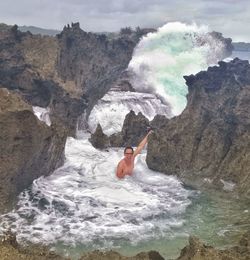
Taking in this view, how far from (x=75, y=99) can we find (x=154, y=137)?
7.50 metres

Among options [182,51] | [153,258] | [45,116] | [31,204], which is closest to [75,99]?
[45,116]

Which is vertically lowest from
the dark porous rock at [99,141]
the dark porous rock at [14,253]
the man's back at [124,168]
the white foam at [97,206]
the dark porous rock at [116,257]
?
the white foam at [97,206]

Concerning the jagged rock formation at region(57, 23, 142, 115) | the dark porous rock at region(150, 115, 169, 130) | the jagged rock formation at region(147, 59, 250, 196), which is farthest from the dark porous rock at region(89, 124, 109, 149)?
the jagged rock formation at region(57, 23, 142, 115)

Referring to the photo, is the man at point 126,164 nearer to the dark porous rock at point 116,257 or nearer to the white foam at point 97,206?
the white foam at point 97,206

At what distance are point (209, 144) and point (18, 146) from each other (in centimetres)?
873

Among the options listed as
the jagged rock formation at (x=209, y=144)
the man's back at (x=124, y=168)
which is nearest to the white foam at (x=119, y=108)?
the jagged rock formation at (x=209, y=144)

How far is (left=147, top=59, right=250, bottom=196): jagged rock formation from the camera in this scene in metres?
21.7

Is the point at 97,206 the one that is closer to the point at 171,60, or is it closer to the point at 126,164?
the point at 126,164

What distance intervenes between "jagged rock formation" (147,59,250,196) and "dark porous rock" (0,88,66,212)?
557 centimetres

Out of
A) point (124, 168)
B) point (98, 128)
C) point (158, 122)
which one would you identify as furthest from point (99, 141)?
point (124, 168)

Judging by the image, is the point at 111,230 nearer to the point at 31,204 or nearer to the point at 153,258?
the point at 31,204

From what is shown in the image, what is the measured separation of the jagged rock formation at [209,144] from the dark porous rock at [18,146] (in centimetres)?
557

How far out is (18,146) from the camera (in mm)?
19078

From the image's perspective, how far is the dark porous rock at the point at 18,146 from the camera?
18578mm
